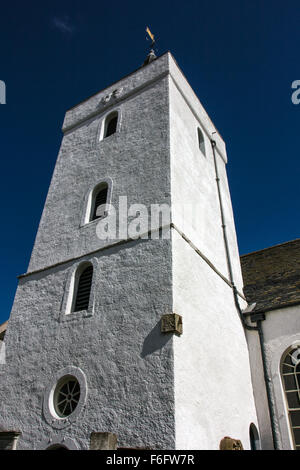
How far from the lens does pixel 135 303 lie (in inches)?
319

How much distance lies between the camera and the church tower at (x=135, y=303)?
7.05 meters

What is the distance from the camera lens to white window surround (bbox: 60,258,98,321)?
8.83 meters

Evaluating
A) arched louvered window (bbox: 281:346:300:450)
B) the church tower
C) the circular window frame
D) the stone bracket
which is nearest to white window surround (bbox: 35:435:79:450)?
the church tower

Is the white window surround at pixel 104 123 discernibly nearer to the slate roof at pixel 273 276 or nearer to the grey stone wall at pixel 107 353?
the grey stone wall at pixel 107 353

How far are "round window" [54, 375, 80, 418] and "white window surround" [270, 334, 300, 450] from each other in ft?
17.2

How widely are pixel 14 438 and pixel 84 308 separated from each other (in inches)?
126

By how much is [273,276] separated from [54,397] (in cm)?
843

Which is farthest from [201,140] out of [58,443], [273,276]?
[58,443]

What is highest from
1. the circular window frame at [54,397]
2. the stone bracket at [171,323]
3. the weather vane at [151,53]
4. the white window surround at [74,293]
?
the weather vane at [151,53]

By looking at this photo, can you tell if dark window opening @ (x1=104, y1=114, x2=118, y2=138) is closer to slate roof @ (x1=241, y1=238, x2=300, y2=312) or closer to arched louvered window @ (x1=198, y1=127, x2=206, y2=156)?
arched louvered window @ (x1=198, y1=127, x2=206, y2=156)

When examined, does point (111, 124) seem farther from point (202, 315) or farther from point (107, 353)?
point (107, 353)

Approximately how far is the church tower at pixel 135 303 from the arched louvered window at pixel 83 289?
0.11 feet

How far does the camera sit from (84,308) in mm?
9086

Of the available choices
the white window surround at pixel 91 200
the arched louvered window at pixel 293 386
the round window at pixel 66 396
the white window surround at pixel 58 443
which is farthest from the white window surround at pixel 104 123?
the white window surround at pixel 58 443
